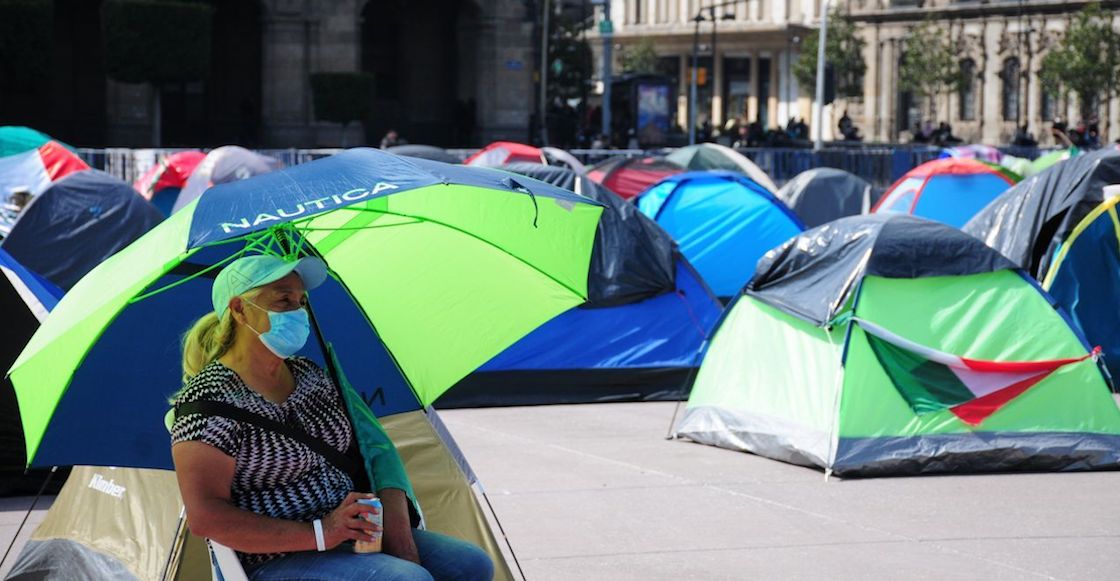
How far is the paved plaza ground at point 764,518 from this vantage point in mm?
6906

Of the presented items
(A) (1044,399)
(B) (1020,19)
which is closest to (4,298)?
(A) (1044,399)

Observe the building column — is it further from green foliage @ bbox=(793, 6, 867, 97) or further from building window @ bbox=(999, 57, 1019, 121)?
building window @ bbox=(999, 57, 1019, 121)

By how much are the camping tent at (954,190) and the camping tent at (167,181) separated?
8.89 metres

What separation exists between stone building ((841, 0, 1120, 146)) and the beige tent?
61327 millimetres

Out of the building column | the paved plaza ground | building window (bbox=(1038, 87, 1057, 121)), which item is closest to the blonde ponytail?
the paved plaza ground

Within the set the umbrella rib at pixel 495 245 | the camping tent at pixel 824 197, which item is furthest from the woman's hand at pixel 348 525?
the camping tent at pixel 824 197

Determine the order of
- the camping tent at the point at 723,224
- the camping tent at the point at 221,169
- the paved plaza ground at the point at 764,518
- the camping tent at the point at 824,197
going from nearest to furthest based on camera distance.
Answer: the paved plaza ground at the point at 764,518 → the camping tent at the point at 723,224 → the camping tent at the point at 221,169 → the camping tent at the point at 824,197

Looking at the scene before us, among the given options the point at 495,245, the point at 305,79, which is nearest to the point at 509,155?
the point at 495,245

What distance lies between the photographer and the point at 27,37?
33562 mm

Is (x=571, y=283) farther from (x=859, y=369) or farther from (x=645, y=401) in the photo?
(x=645, y=401)

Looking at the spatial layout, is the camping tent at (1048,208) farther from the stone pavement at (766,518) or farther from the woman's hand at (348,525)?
the woman's hand at (348,525)

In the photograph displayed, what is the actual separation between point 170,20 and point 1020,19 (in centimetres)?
4206

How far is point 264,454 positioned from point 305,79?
35882 mm

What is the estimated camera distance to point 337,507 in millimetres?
4262
